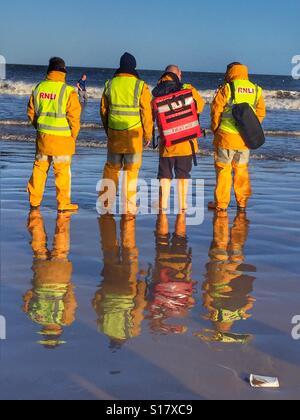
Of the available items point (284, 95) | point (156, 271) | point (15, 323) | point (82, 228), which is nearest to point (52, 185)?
point (82, 228)

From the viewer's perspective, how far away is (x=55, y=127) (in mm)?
7648

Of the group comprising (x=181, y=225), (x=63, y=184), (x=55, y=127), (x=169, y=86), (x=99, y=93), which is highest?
(x=99, y=93)

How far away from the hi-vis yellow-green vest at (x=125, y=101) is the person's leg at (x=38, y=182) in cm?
91

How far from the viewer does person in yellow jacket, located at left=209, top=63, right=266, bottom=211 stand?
781 centimetres

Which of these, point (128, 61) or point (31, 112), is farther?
point (31, 112)

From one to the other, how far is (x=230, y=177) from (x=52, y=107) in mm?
2215

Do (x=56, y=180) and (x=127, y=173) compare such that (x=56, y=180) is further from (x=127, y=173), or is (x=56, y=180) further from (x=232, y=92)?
(x=232, y=92)

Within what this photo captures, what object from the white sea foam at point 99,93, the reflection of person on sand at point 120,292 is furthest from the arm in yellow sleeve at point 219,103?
the white sea foam at point 99,93

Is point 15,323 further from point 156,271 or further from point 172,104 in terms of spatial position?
point 172,104

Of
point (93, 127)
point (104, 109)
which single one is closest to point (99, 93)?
point (93, 127)

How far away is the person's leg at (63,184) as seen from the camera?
759 cm

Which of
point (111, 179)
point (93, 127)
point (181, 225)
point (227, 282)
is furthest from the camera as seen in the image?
point (93, 127)

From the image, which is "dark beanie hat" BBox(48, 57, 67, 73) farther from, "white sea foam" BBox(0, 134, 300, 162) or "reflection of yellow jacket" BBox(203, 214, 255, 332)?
"white sea foam" BBox(0, 134, 300, 162)

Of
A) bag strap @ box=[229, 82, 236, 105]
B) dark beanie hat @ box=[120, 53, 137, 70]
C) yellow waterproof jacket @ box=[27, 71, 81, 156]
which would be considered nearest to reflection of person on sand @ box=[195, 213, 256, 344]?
bag strap @ box=[229, 82, 236, 105]
